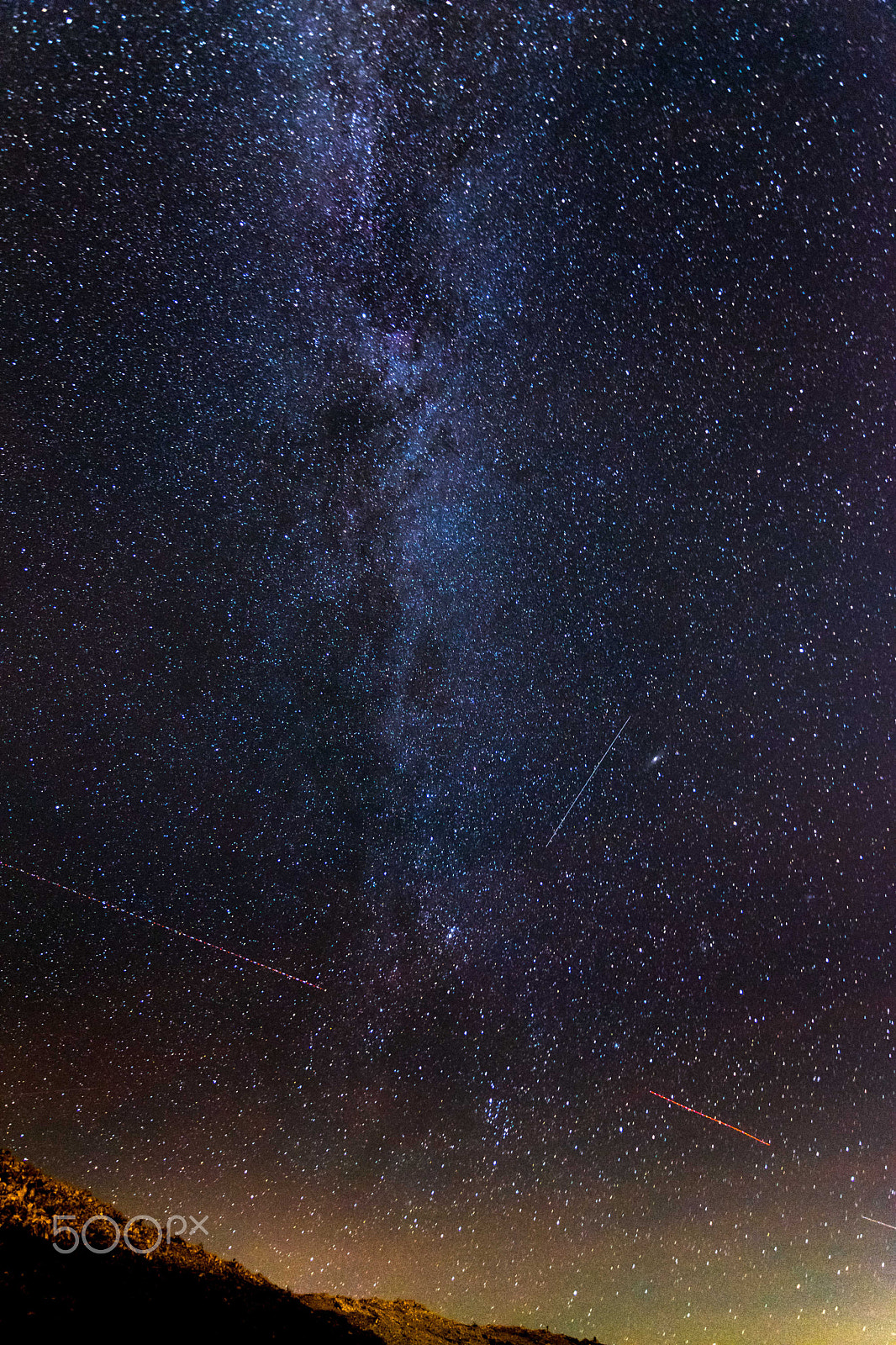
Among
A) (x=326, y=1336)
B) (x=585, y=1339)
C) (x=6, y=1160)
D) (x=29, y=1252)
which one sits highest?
(x=6, y=1160)

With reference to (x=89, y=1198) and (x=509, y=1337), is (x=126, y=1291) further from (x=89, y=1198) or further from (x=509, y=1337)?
(x=509, y=1337)

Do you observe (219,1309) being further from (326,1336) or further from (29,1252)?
(29,1252)

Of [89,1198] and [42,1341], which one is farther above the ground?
[89,1198]

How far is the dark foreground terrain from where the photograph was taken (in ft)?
11.1

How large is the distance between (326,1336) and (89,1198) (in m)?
1.67

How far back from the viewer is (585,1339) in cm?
798

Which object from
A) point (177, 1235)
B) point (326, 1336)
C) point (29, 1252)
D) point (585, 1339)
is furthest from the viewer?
point (585, 1339)

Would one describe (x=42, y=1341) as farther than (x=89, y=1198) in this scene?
No

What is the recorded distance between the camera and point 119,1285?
3762 mm

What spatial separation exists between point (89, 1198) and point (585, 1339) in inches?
259

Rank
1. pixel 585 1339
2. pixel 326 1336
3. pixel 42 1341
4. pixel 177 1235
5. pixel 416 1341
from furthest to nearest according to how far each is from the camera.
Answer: pixel 585 1339 < pixel 416 1341 < pixel 177 1235 < pixel 326 1336 < pixel 42 1341

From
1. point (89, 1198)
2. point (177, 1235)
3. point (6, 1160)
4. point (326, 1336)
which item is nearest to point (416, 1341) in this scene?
point (326, 1336)

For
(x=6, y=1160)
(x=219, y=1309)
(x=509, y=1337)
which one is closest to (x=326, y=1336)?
(x=219, y=1309)

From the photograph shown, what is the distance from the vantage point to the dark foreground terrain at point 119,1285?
3.39 metres
